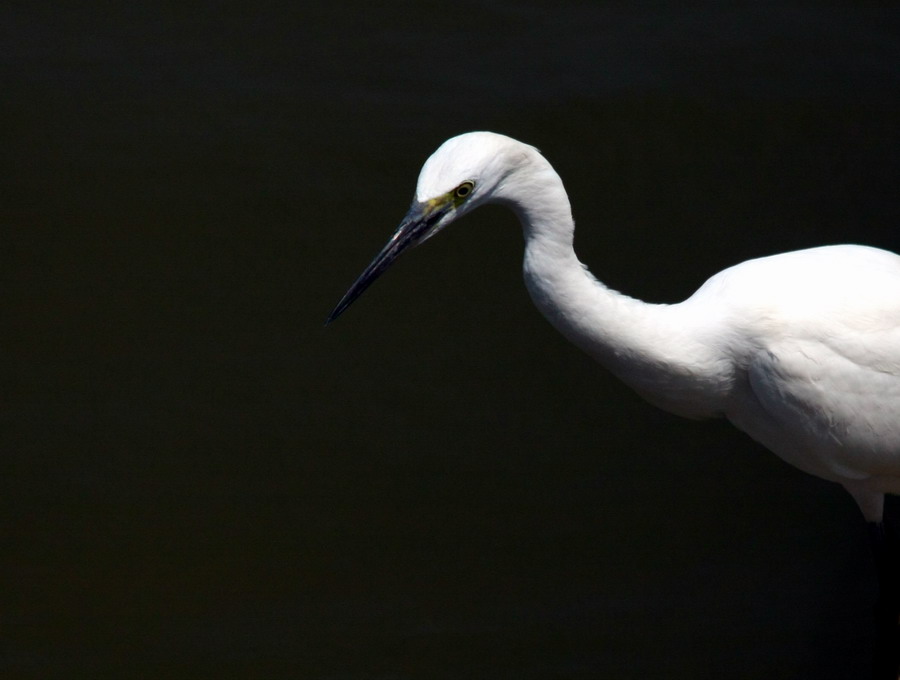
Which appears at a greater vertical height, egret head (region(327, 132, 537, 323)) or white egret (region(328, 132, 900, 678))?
egret head (region(327, 132, 537, 323))

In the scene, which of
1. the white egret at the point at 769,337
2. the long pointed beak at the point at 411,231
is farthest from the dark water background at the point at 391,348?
the long pointed beak at the point at 411,231

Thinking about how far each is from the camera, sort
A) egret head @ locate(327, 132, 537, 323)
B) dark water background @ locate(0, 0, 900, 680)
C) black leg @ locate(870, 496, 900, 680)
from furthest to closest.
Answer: dark water background @ locate(0, 0, 900, 680) → black leg @ locate(870, 496, 900, 680) → egret head @ locate(327, 132, 537, 323)

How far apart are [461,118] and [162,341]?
170 cm

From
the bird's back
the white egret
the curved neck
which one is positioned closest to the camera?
the curved neck

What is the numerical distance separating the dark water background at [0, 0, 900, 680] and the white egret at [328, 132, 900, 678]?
908mm

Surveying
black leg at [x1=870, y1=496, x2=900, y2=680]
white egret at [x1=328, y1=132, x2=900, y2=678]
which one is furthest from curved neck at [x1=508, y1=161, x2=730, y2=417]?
black leg at [x1=870, y1=496, x2=900, y2=680]

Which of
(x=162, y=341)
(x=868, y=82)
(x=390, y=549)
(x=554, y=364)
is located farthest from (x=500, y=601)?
(x=868, y=82)

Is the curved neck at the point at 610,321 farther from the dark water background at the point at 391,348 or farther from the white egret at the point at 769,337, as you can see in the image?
the dark water background at the point at 391,348

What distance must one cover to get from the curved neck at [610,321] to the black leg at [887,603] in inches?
28.4

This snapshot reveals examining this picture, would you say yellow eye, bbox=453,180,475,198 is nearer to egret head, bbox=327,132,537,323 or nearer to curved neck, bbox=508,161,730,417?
egret head, bbox=327,132,537,323

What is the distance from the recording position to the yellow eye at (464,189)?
3033 millimetres

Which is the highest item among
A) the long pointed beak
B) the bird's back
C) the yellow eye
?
the yellow eye

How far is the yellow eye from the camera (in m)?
3.03

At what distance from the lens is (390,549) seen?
14.5ft
